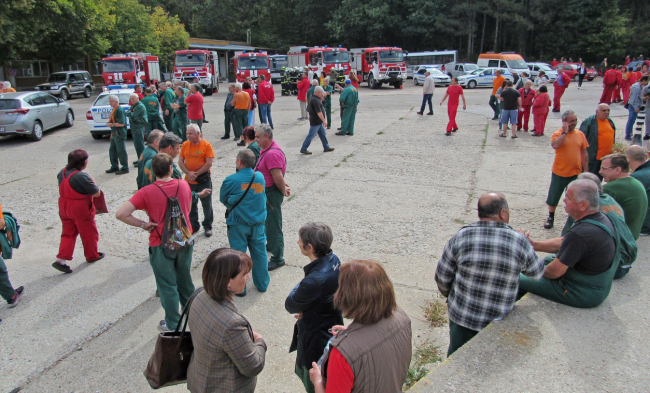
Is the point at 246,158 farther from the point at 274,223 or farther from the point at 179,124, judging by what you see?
the point at 179,124

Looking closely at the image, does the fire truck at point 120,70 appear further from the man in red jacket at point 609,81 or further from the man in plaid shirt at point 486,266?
the man in plaid shirt at point 486,266

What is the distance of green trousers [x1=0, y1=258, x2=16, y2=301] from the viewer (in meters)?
4.71

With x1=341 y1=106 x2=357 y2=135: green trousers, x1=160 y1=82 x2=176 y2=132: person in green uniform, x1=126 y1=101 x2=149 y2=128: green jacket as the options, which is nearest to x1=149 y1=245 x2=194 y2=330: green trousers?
x1=126 y1=101 x2=149 y2=128: green jacket

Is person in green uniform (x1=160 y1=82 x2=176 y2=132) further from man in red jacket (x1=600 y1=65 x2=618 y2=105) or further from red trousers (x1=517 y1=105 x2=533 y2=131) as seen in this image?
man in red jacket (x1=600 y1=65 x2=618 y2=105)

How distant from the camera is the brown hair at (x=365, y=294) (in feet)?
7.02

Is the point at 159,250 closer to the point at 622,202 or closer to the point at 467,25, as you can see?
the point at 622,202

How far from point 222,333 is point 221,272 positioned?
0.31 metres

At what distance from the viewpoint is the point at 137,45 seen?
118 feet

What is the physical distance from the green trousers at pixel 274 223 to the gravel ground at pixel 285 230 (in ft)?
0.77

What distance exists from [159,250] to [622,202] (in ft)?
15.1

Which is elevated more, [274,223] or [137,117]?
[137,117]

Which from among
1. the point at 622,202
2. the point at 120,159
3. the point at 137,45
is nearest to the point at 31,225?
the point at 120,159

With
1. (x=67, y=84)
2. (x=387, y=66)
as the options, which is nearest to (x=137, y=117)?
(x=387, y=66)

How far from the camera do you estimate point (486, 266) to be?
9.71ft
